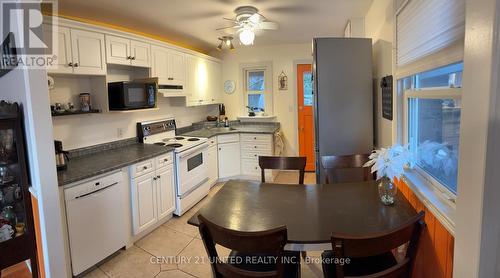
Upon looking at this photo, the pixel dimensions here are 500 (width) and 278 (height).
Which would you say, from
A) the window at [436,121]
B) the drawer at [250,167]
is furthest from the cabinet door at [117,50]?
the window at [436,121]

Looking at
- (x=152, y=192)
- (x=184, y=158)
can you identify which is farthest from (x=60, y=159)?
(x=184, y=158)

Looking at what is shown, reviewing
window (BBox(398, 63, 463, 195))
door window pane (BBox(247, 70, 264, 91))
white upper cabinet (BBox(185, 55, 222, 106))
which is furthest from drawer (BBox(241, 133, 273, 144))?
window (BBox(398, 63, 463, 195))

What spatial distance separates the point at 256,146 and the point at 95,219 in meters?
2.76

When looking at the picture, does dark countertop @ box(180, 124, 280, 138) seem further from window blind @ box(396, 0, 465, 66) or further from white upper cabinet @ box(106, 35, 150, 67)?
window blind @ box(396, 0, 465, 66)

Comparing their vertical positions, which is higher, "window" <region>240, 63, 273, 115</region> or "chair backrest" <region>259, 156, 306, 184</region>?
"window" <region>240, 63, 273, 115</region>

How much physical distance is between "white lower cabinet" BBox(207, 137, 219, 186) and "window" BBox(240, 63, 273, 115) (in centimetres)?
121

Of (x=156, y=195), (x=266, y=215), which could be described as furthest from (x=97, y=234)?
(x=266, y=215)

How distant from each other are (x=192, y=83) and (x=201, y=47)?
97 centimetres

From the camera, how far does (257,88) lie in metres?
5.43

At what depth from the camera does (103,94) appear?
2.97 meters

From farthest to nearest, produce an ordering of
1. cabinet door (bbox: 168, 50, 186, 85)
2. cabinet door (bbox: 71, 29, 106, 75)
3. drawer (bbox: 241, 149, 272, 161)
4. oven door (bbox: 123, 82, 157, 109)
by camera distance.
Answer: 1. drawer (bbox: 241, 149, 272, 161)
2. cabinet door (bbox: 168, 50, 186, 85)
3. oven door (bbox: 123, 82, 157, 109)
4. cabinet door (bbox: 71, 29, 106, 75)

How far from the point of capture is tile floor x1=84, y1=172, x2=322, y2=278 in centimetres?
240

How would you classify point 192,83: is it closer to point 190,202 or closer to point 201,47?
point 201,47

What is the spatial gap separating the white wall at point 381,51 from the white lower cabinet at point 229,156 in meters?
2.42
